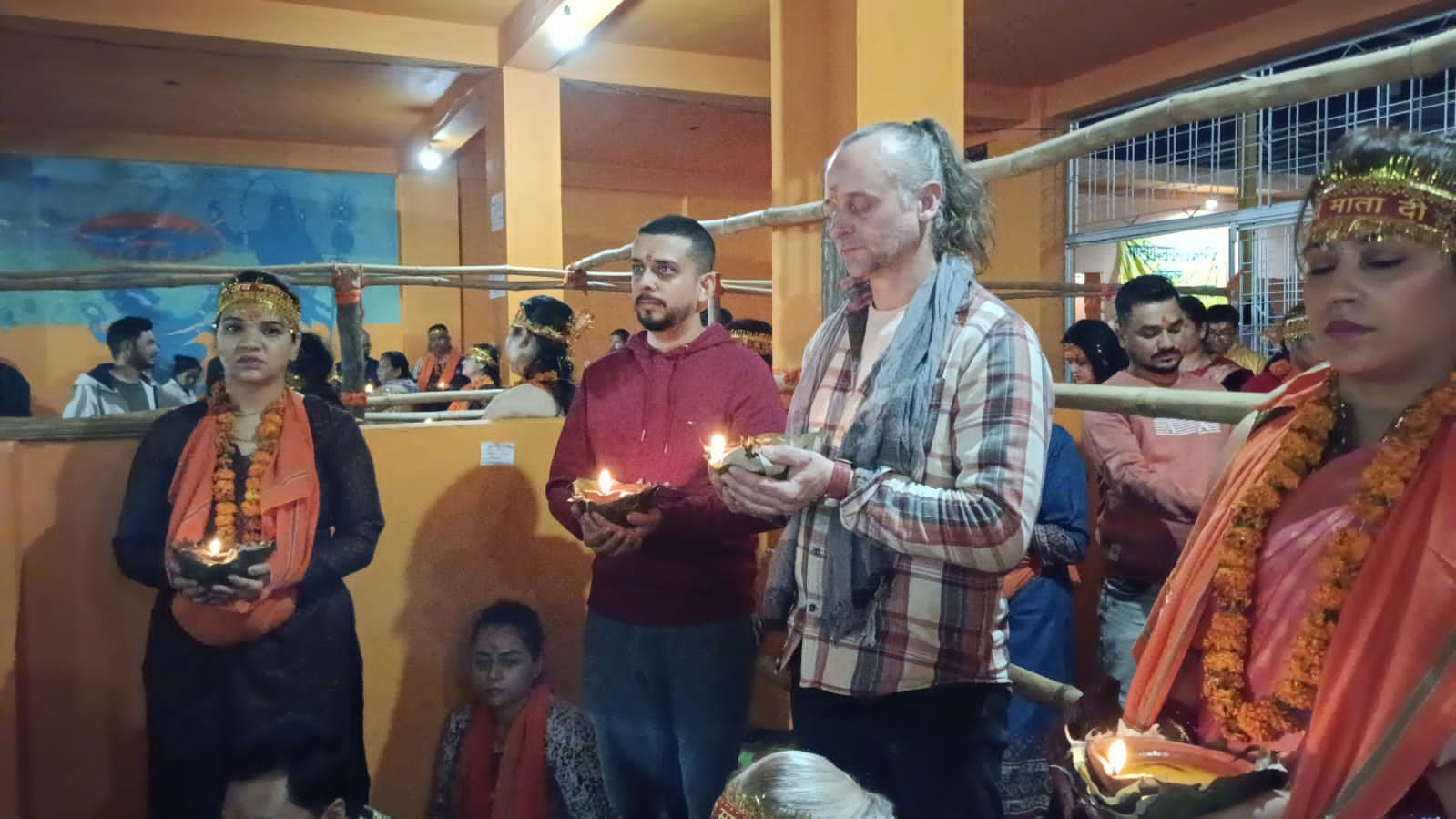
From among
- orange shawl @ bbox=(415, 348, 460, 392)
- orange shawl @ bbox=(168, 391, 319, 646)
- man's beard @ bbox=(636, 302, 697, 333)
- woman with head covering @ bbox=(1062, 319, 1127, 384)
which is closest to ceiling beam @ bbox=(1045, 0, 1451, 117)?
woman with head covering @ bbox=(1062, 319, 1127, 384)

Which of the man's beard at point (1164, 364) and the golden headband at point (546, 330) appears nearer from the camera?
the man's beard at point (1164, 364)

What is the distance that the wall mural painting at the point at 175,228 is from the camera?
31.0 feet

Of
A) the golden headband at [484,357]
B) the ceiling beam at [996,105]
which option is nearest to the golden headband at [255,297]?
the golden headband at [484,357]

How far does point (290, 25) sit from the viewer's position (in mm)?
6645

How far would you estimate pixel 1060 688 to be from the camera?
2359mm

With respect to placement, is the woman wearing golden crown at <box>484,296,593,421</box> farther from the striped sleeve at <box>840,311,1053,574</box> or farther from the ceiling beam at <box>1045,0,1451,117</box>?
the ceiling beam at <box>1045,0,1451,117</box>

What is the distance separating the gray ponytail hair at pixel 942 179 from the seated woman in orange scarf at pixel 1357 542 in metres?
0.57

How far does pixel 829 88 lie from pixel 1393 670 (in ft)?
8.10

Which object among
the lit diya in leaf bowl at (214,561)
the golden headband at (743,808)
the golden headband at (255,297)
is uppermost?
the golden headband at (255,297)

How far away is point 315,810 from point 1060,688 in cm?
183

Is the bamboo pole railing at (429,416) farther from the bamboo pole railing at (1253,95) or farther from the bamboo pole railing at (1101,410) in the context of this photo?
the bamboo pole railing at (1253,95)

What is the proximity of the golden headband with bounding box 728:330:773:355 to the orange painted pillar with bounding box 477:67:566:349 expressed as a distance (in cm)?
341

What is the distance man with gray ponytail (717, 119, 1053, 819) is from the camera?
149 cm

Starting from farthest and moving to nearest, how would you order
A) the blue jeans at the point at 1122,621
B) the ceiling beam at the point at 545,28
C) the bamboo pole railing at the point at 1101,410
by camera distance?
the ceiling beam at the point at 545,28 < the blue jeans at the point at 1122,621 < the bamboo pole railing at the point at 1101,410
